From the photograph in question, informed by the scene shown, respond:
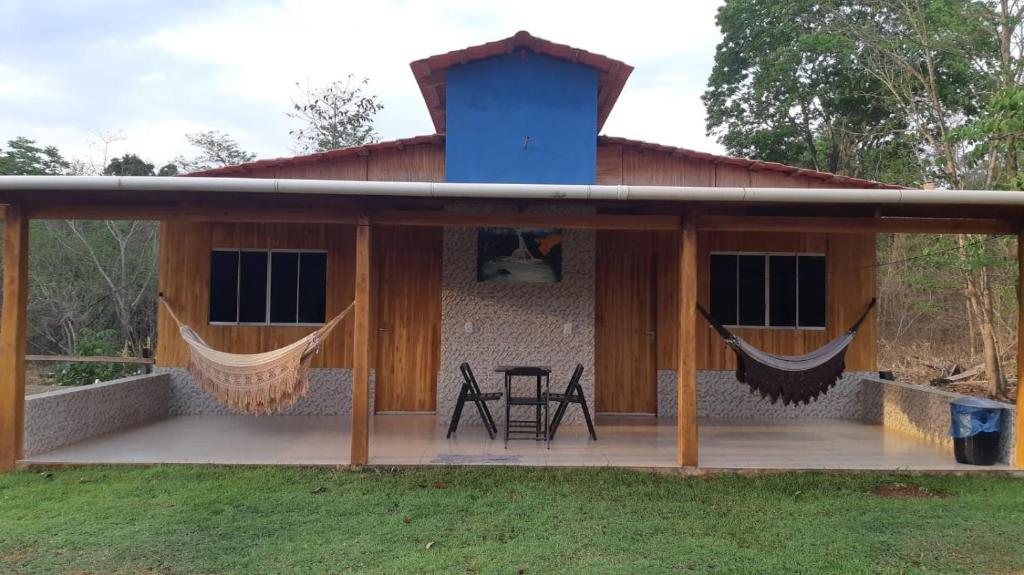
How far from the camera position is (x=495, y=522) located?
427 cm

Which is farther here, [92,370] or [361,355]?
[92,370]

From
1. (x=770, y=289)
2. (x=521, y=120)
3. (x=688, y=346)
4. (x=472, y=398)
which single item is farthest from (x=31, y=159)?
(x=688, y=346)

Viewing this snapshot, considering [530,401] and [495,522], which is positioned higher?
[530,401]

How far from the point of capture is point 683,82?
20781mm

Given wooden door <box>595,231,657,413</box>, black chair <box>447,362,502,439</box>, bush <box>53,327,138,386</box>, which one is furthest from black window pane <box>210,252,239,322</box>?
wooden door <box>595,231,657,413</box>

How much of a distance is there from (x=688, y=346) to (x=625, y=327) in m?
2.71

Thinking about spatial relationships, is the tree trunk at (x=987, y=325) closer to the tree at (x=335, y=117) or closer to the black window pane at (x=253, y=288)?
the black window pane at (x=253, y=288)

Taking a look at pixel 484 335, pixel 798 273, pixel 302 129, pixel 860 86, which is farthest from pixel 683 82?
pixel 484 335

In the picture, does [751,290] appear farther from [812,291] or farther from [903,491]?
[903,491]

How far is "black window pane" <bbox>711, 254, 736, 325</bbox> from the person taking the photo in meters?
8.23

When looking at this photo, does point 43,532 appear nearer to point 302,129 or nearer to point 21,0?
point 21,0

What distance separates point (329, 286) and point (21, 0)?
8640 mm

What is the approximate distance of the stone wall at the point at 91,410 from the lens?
5.79 m

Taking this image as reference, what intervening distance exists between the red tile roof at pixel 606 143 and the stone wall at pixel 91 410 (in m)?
2.49
